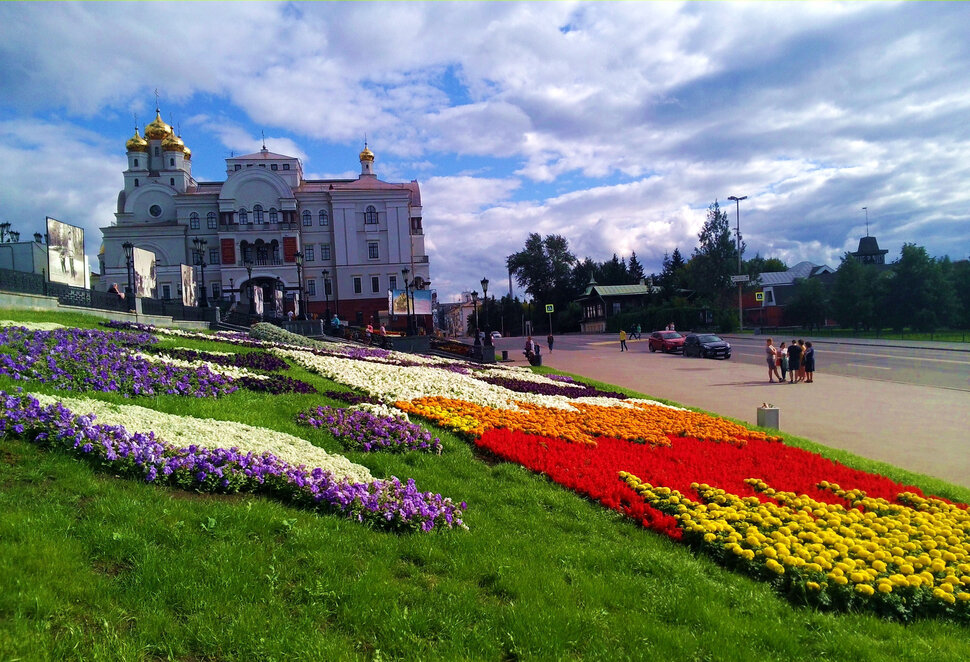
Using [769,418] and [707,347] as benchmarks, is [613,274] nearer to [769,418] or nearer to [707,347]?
[707,347]

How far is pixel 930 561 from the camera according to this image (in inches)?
209

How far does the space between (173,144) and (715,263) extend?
2334 inches

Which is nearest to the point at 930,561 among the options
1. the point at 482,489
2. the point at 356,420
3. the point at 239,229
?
the point at 482,489

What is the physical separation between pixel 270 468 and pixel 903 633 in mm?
A: 4859

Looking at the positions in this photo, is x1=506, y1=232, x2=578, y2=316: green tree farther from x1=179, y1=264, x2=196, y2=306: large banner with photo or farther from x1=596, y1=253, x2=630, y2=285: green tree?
x1=179, y1=264, x2=196, y2=306: large banner with photo

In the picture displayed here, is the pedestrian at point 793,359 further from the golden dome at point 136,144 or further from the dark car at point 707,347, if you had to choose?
the golden dome at point 136,144

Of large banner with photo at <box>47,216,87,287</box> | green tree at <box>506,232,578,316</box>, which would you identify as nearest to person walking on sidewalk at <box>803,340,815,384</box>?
large banner with photo at <box>47,216,87,287</box>

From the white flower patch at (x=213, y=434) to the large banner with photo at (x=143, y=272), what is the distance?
58.7ft

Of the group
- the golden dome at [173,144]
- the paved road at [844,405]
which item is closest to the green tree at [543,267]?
the golden dome at [173,144]

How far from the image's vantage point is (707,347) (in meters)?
36.0

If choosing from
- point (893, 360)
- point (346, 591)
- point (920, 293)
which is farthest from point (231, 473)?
point (920, 293)

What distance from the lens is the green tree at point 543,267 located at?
363 feet

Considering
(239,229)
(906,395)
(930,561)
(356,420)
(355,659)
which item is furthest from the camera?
(239,229)

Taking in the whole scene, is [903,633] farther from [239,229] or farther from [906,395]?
[239,229]
